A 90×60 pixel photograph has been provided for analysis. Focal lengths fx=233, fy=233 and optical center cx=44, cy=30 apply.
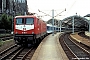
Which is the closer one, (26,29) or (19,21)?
(26,29)

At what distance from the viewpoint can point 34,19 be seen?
2256 centimetres

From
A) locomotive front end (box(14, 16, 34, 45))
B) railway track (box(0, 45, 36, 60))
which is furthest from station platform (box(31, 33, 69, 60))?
locomotive front end (box(14, 16, 34, 45))

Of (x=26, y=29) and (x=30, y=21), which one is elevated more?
(x=30, y=21)

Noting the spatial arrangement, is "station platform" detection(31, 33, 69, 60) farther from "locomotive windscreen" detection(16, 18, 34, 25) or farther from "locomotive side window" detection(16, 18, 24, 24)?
"locomotive side window" detection(16, 18, 24, 24)

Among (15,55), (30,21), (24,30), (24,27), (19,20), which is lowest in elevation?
(15,55)

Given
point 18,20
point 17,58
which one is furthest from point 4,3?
point 17,58

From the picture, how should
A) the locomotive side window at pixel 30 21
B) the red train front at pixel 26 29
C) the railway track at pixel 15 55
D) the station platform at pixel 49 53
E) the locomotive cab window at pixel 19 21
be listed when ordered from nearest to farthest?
the station platform at pixel 49 53, the railway track at pixel 15 55, the red train front at pixel 26 29, the locomotive side window at pixel 30 21, the locomotive cab window at pixel 19 21

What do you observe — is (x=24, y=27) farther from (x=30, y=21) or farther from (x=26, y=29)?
(x=30, y=21)

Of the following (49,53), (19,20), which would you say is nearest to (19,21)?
(19,20)

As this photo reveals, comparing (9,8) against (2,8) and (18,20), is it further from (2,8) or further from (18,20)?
(18,20)

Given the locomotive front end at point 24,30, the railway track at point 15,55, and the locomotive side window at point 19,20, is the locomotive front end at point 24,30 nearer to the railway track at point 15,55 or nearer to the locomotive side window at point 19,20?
the locomotive side window at point 19,20

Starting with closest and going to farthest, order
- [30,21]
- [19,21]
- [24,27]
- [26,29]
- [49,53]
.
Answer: [49,53], [26,29], [24,27], [30,21], [19,21]

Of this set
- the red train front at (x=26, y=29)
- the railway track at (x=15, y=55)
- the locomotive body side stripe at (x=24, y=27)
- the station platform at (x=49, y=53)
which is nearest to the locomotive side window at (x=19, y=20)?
the red train front at (x=26, y=29)

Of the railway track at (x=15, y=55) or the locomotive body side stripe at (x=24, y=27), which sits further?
the locomotive body side stripe at (x=24, y=27)
